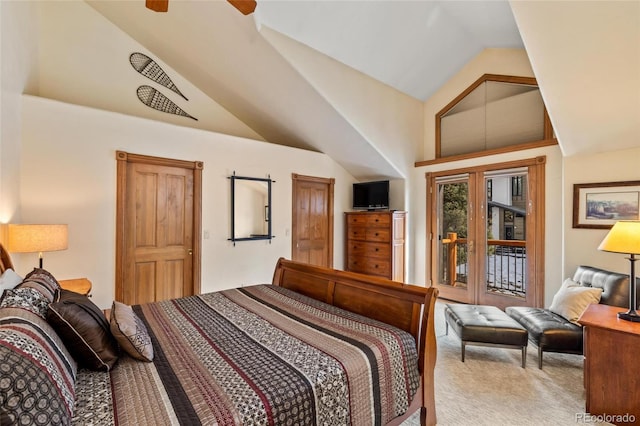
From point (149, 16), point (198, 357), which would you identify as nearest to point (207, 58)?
point (149, 16)

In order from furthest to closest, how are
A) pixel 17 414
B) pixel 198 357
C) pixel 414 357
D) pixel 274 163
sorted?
1. pixel 274 163
2. pixel 414 357
3. pixel 198 357
4. pixel 17 414

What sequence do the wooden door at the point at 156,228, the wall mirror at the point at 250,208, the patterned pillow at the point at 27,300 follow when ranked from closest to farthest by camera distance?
the patterned pillow at the point at 27,300
the wooden door at the point at 156,228
the wall mirror at the point at 250,208

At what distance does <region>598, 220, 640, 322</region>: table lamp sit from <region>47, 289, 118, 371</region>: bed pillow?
310 cm

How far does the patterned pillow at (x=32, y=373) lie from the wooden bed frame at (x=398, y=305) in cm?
151

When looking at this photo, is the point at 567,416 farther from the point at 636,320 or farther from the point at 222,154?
the point at 222,154

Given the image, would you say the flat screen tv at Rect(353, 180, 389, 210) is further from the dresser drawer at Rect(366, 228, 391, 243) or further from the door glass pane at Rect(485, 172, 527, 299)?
the door glass pane at Rect(485, 172, 527, 299)

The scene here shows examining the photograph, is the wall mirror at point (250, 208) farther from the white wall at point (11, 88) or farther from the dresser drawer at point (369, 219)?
the white wall at point (11, 88)

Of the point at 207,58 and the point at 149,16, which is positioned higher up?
the point at 149,16

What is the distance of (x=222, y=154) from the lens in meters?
4.10

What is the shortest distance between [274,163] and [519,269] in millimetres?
3848

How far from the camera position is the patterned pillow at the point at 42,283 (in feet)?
4.98

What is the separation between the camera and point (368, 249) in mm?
5125

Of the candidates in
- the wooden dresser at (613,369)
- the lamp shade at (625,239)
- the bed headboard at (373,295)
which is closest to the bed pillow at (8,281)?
the bed headboard at (373,295)

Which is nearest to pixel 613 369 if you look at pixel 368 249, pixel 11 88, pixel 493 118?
pixel 368 249
